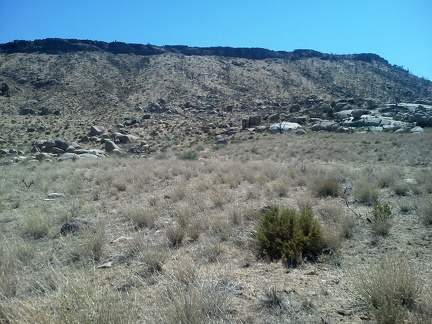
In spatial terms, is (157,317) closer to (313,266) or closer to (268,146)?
(313,266)

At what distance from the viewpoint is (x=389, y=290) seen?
3.36 meters

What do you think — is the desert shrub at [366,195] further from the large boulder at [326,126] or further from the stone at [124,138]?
the stone at [124,138]

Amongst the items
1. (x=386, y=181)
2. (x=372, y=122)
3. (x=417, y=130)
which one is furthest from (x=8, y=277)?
(x=372, y=122)

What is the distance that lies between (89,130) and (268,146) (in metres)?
24.1

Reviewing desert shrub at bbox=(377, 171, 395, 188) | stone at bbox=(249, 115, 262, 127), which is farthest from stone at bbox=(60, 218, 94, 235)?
stone at bbox=(249, 115, 262, 127)

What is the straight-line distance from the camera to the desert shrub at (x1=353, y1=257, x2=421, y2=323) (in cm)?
316

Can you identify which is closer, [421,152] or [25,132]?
[421,152]

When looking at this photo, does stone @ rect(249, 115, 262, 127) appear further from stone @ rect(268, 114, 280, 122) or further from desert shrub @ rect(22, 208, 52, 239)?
desert shrub @ rect(22, 208, 52, 239)

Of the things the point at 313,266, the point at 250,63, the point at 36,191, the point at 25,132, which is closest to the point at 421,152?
the point at 313,266

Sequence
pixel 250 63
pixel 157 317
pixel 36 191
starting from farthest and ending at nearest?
1. pixel 250 63
2. pixel 36 191
3. pixel 157 317

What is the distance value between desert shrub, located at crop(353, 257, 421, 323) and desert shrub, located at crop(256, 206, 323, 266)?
58.6 inches

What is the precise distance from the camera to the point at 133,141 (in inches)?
1471

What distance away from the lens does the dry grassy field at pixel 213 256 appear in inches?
129

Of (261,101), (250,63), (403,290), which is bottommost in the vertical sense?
(403,290)
